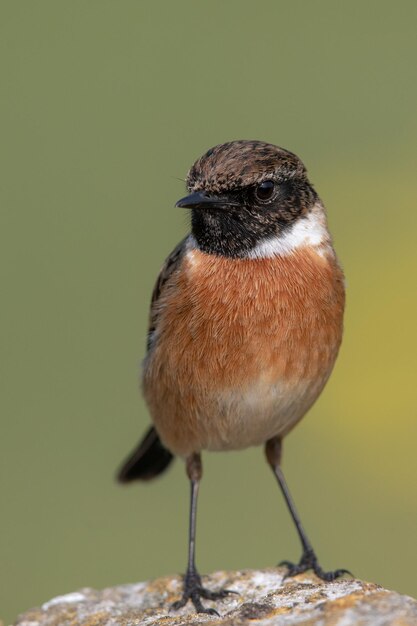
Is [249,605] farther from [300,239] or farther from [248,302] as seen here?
[300,239]

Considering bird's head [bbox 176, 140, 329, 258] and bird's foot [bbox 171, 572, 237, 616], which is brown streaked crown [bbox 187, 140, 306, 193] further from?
bird's foot [bbox 171, 572, 237, 616]

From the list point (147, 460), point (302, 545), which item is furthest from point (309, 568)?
point (147, 460)

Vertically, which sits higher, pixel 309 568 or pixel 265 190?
pixel 265 190

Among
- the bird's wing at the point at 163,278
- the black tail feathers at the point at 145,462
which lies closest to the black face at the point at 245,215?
the bird's wing at the point at 163,278

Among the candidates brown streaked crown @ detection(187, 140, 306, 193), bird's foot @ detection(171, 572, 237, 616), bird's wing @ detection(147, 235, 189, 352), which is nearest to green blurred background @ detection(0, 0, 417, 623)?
bird's wing @ detection(147, 235, 189, 352)

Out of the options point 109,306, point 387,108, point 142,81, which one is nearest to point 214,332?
point 109,306

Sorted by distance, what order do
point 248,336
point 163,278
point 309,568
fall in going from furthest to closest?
point 163,278, point 309,568, point 248,336

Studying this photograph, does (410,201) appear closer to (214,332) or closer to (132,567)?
(132,567)
